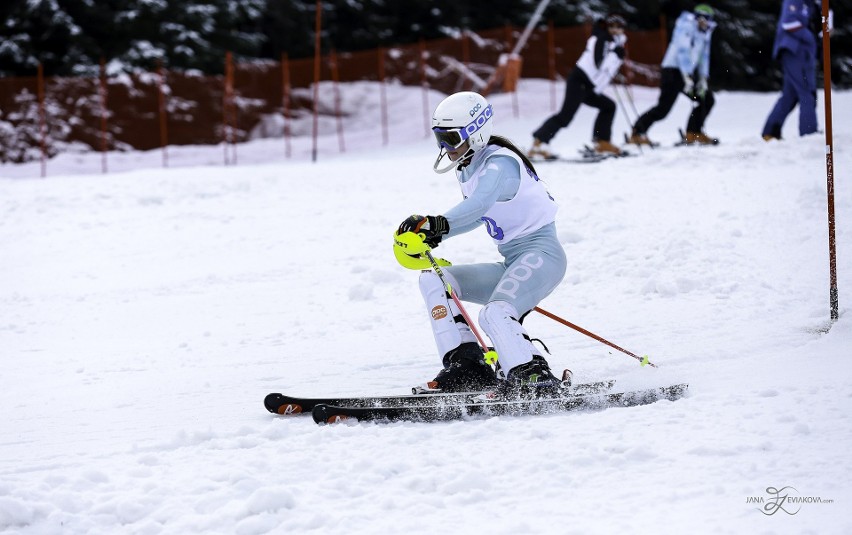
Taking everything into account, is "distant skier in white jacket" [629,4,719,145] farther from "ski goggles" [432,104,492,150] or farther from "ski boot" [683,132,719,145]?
"ski goggles" [432,104,492,150]

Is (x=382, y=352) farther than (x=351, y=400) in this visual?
Yes

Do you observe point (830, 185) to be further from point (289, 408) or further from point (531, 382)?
point (289, 408)

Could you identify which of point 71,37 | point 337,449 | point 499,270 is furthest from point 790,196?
point 71,37

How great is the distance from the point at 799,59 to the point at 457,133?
8478 millimetres

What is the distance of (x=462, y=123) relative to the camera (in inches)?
210

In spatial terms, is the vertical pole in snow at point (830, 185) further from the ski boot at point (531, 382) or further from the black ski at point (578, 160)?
the black ski at point (578, 160)

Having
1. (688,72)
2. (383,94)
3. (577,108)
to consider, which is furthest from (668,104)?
(383,94)

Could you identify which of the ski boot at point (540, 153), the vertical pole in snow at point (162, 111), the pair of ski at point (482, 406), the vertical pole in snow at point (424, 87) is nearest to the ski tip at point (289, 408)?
the pair of ski at point (482, 406)

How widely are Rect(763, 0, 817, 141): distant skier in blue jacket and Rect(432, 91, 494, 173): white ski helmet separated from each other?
26.4 feet

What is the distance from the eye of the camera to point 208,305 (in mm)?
8461

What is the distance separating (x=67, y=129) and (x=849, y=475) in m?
16.9

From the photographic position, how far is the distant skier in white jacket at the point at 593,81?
12.7 m

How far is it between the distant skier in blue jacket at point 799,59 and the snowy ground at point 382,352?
428mm

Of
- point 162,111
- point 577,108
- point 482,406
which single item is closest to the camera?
point 482,406
